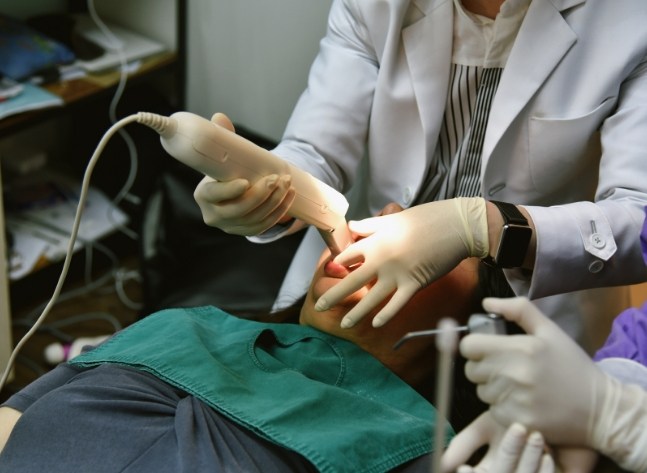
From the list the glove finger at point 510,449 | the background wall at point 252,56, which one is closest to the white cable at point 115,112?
the background wall at point 252,56

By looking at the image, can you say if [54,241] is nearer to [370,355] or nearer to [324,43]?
[324,43]

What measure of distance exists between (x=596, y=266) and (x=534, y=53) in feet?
1.19

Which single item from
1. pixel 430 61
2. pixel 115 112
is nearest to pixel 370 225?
pixel 430 61

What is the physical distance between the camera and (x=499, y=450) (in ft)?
3.04

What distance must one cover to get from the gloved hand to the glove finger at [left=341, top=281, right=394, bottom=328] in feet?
0.58

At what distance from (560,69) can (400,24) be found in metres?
0.28

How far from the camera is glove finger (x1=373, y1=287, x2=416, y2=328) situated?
4.00 ft

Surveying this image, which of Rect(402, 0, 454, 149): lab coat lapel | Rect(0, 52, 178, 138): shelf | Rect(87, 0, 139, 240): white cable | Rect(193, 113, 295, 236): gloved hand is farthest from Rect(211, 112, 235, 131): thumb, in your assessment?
Rect(87, 0, 139, 240): white cable

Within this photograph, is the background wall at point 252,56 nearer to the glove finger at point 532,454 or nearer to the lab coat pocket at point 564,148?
the lab coat pocket at point 564,148

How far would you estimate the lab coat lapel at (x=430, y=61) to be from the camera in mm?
1463

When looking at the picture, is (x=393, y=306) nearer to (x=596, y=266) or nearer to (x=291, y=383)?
(x=291, y=383)

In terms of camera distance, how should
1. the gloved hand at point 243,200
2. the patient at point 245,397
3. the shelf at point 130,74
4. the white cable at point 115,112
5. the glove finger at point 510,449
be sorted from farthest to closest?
the white cable at point 115,112 → the shelf at point 130,74 → the gloved hand at point 243,200 → the patient at point 245,397 → the glove finger at point 510,449

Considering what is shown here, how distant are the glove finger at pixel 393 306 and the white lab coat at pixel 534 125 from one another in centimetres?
23

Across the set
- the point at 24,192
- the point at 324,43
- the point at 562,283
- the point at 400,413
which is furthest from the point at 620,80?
the point at 24,192
